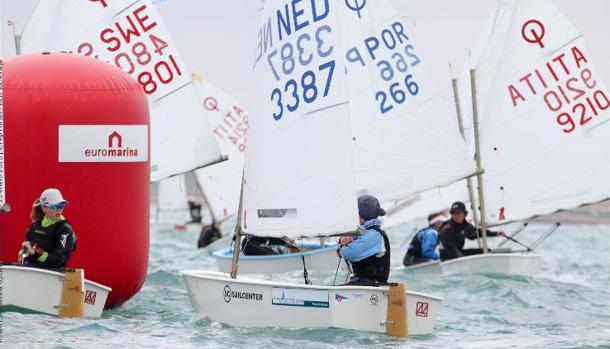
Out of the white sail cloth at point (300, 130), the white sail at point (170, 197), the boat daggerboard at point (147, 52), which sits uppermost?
the white sail at point (170, 197)

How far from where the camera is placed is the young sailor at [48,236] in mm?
12664

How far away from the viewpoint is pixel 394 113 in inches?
835

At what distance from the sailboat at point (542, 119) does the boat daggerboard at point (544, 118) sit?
0.02m

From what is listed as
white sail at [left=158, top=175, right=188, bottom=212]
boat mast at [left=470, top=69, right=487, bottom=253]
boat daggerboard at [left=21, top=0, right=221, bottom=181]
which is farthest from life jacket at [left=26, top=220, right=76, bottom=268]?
white sail at [left=158, top=175, right=188, bottom=212]

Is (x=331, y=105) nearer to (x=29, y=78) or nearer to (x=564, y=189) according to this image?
(x=29, y=78)

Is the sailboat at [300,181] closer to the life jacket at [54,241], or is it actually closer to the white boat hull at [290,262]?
the life jacket at [54,241]

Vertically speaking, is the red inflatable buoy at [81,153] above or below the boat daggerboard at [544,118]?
below

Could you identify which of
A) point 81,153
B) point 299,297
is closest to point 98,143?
point 81,153

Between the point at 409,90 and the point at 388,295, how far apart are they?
9.51 m

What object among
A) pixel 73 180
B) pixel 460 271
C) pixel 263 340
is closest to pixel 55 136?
pixel 73 180

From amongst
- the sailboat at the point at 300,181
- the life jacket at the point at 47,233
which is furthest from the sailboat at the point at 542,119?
the life jacket at the point at 47,233

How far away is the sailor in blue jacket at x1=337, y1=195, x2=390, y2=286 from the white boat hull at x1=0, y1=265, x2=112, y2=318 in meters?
2.55

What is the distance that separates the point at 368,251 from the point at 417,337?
0.85m

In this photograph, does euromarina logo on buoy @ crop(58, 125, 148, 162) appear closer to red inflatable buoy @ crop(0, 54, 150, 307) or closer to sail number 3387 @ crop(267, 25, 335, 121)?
red inflatable buoy @ crop(0, 54, 150, 307)
